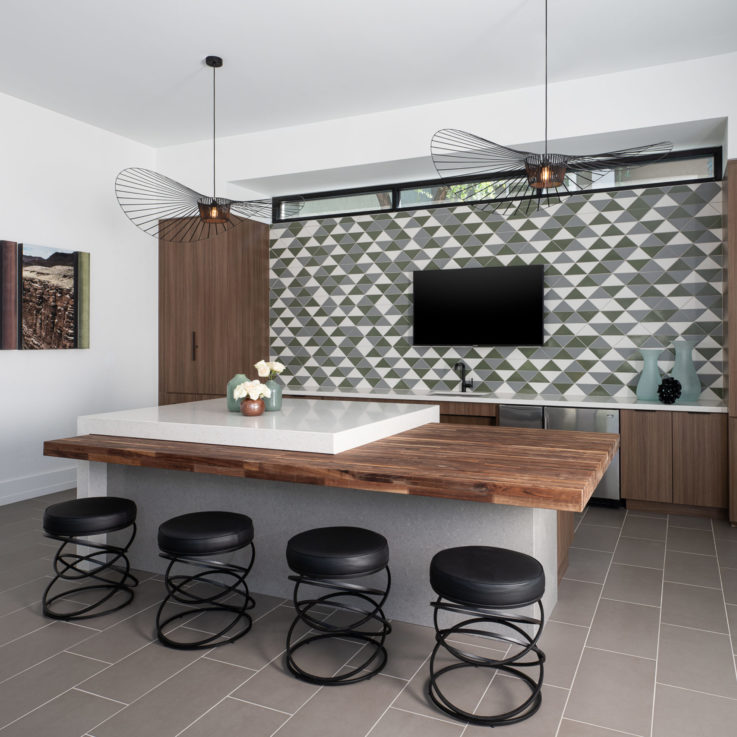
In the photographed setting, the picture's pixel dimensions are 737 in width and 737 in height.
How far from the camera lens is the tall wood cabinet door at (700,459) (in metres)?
4.30

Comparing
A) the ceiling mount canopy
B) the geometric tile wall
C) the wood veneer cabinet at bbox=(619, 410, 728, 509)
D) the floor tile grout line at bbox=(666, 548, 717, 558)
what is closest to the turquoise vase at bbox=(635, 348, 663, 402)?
the geometric tile wall

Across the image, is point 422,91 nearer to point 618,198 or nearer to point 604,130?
point 604,130

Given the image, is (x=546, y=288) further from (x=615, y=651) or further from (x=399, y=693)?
(x=399, y=693)

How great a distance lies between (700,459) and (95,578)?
151 inches

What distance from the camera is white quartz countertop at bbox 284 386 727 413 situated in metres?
4.45

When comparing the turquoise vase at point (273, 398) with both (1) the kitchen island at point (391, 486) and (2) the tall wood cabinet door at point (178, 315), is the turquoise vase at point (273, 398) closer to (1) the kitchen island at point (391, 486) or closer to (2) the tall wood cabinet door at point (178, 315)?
(1) the kitchen island at point (391, 486)

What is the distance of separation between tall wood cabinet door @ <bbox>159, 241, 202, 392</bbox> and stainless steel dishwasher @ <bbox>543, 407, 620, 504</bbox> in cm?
326

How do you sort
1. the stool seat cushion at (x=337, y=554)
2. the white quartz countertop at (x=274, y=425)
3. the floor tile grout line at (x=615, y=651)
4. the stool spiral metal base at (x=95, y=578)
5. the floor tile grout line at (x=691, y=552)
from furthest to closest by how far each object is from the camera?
1. the floor tile grout line at (x=691, y=552)
2. the stool spiral metal base at (x=95, y=578)
3. the white quartz countertop at (x=274, y=425)
4. the floor tile grout line at (x=615, y=651)
5. the stool seat cushion at (x=337, y=554)

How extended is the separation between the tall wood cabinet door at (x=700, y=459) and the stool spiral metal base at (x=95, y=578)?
3566mm

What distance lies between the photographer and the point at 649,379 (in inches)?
187

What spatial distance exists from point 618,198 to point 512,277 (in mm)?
1007

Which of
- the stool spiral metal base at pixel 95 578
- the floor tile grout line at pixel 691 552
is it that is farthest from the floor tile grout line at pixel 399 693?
the floor tile grout line at pixel 691 552

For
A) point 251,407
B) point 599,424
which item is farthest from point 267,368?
point 599,424

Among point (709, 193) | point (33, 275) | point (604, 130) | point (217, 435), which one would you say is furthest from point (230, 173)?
point (709, 193)
